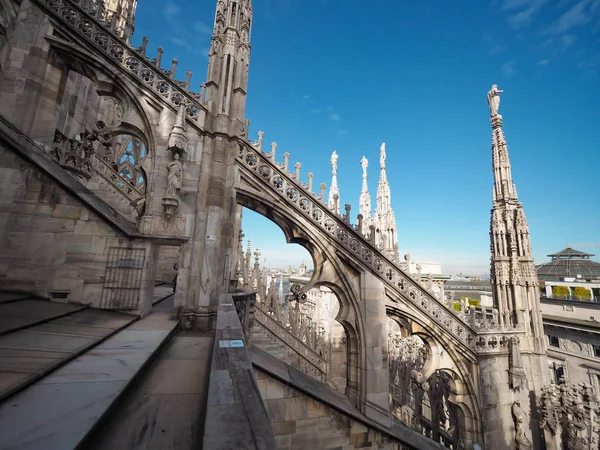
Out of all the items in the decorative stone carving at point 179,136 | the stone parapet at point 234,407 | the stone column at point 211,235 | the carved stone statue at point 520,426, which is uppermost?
the decorative stone carving at point 179,136

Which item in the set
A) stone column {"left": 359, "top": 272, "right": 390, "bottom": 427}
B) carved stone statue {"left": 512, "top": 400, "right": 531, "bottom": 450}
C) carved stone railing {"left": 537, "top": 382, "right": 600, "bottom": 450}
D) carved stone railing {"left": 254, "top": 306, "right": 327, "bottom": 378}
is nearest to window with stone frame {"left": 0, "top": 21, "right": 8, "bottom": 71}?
stone column {"left": 359, "top": 272, "right": 390, "bottom": 427}

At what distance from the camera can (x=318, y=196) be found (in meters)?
7.79

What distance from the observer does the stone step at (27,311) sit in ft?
12.2

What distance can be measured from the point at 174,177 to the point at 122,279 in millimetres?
2702

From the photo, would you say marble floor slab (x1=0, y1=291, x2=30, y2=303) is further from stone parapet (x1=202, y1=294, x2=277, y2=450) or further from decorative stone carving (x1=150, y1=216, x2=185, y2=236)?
stone parapet (x1=202, y1=294, x2=277, y2=450)

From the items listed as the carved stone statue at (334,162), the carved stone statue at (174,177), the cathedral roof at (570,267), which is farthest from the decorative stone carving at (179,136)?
the cathedral roof at (570,267)

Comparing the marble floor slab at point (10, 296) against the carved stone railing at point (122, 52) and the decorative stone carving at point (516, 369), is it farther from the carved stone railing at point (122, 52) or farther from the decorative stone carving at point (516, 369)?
the decorative stone carving at point (516, 369)

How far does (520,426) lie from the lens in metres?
7.62

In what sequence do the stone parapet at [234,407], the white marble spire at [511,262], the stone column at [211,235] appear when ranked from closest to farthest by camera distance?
the stone parapet at [234,407] < the stone column at [211,235] < the white marble spire at [511,262]

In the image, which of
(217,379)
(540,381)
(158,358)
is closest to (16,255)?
(158,358)

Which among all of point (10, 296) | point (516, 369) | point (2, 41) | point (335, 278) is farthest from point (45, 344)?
point (516, 369)

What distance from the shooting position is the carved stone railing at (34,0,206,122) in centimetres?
734

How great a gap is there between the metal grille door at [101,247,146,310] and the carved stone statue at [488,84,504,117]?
47.0 ft

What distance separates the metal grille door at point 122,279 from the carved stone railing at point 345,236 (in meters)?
3.60
